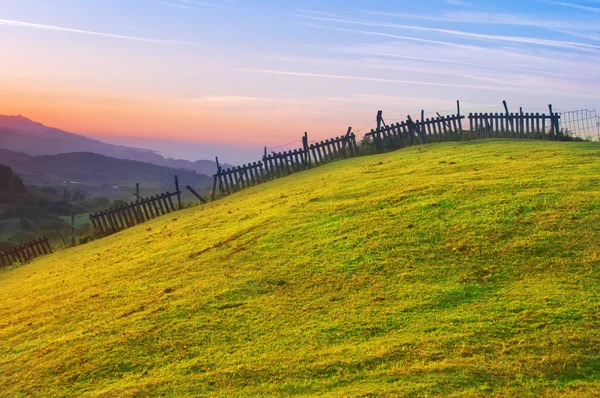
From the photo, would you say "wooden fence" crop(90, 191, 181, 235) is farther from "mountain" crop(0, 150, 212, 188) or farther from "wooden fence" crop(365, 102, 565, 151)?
"mountain" crop(0, 150, 212, 188)

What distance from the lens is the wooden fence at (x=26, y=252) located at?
25.3 metres

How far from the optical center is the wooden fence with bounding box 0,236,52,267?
997 inches

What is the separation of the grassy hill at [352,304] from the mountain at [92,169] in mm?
89297

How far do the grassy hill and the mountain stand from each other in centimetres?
8930

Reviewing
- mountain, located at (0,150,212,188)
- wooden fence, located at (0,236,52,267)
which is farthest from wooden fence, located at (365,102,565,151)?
mountain, located at (0,150,212,188)

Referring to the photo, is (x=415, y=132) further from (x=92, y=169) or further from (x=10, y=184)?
(x=92, y=169)

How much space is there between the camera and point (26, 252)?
25781 mm

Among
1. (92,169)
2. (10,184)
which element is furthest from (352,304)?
(92,169)

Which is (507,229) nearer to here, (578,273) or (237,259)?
(578,273)

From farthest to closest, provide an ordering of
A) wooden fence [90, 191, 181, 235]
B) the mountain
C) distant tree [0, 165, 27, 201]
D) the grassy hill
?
the mountain < distant tree [0, 165, 27, 201] < wooden fence [90, 191, 181, 235] < the grassy hill

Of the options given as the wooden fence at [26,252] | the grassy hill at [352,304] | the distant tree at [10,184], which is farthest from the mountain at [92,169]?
the grassy hill at [352,304]

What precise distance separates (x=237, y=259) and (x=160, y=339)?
3.26m

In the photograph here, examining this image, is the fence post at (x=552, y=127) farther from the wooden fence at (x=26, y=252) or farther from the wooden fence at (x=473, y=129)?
the wooden fence at (x=26, y=252)

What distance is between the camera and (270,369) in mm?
6793
